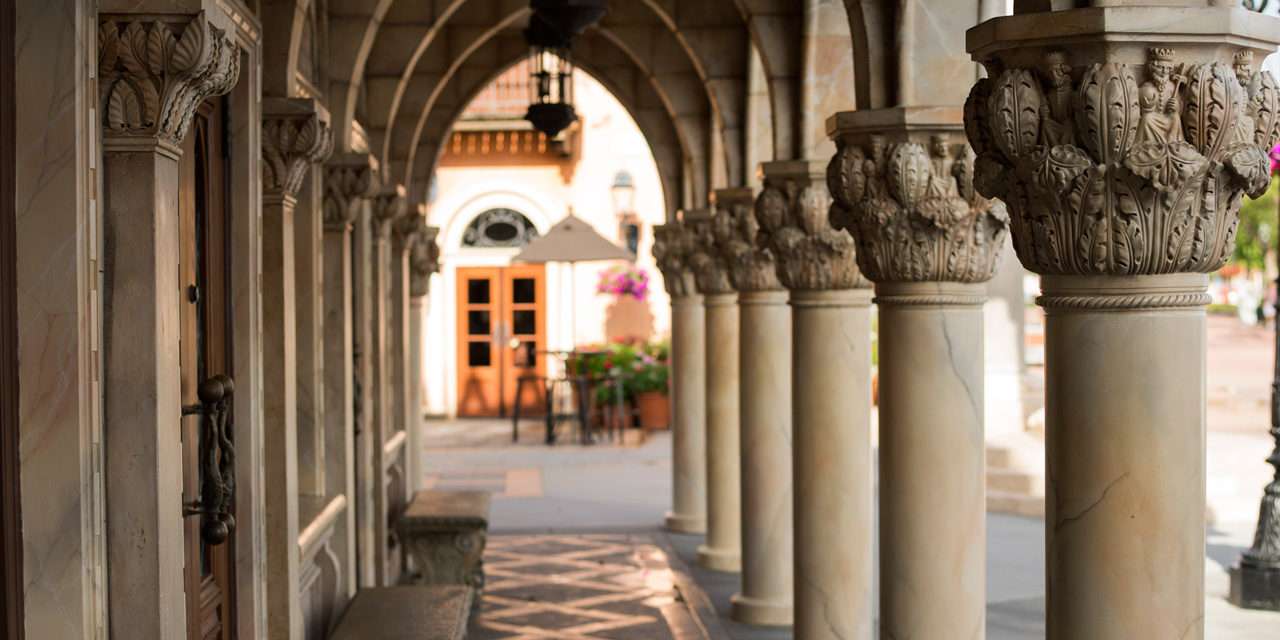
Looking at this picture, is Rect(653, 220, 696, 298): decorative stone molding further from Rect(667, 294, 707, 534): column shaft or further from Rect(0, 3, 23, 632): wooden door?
Rect(0, 3, 23, 632): wooden door

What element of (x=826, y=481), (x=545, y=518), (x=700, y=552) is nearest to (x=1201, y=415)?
(x=826, y=481)

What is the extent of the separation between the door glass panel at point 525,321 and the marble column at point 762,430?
1406 cm

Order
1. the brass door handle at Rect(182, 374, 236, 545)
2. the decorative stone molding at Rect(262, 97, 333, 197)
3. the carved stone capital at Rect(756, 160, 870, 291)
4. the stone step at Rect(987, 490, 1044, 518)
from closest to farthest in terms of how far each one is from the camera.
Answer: the brass door handle at Rect(182, 374, 236, 545), the decorative stone molding at Rect(262, 97, 333, 197), the carved stone capital at Rect(756, 160, 870, 291), the stone step at Rect(987, 490, 1044, 518)

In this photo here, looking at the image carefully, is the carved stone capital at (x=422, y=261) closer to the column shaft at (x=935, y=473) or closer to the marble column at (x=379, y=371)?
the marble column at (x=379, y=371)

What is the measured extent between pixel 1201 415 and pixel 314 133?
3.58 meters

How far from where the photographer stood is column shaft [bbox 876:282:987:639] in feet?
17.6

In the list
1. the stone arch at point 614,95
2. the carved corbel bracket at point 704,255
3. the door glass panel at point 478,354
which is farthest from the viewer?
the door glass panel at point 478,354

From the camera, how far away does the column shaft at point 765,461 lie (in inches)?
363

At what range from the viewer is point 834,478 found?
280 inches

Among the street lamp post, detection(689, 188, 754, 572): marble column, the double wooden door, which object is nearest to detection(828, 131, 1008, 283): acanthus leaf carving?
the street lamp post

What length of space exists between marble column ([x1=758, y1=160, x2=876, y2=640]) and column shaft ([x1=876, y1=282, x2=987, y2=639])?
1588 mm

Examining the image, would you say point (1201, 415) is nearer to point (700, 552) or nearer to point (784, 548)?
point (784, 548)

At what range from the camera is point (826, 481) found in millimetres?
7121

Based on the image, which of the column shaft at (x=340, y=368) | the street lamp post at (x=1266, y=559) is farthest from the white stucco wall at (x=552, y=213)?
the column shaft at (x=340, y=368)
